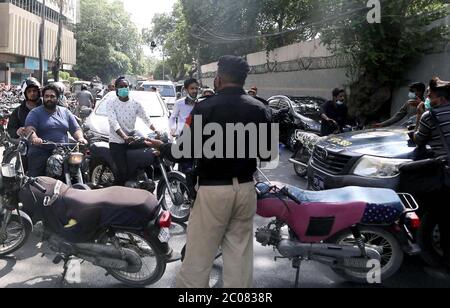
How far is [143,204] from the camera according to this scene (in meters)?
3.76

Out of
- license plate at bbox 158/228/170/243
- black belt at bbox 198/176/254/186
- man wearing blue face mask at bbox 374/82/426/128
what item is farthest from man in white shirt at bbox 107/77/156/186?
man wearing blue face mask at bbox 374/82/426/128

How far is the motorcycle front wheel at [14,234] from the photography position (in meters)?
4.43

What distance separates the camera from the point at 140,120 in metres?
8.24

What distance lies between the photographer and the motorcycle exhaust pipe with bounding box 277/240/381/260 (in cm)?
379

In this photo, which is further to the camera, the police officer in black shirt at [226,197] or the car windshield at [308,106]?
the car windshield at [308,106]

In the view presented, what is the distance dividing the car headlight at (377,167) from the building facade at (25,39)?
121ft

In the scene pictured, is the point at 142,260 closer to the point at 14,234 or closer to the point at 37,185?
the point at 37,185

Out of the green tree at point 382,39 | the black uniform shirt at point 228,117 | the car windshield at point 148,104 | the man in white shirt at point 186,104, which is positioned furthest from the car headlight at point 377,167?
the green tree at point 382,39

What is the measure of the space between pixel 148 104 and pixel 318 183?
5.16m

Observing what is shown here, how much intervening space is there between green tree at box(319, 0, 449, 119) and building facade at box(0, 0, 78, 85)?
3060 centimetres

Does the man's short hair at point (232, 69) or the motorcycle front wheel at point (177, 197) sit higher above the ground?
the man's short hair at point (232, 69)

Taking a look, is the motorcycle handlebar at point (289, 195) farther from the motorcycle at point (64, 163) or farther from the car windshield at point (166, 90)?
the car windshield at point (166, 90)

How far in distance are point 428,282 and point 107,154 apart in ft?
13.8

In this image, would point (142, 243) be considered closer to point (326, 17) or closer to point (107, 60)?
point (326, 17)
